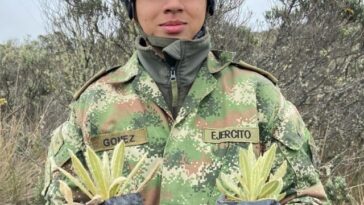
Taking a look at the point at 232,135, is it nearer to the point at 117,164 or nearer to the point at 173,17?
the point at 173,17

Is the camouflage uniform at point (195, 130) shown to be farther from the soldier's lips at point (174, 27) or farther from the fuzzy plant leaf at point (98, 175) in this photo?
the fuzzy plant leaf at point (98, 175)

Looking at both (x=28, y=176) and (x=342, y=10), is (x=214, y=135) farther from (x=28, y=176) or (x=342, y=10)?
(x=342, y=10)

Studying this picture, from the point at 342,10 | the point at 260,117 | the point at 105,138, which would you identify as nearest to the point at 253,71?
the point at 260,117

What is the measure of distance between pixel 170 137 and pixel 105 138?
0.20 m

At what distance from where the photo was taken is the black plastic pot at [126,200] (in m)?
1.93

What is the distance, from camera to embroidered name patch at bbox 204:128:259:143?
7.83 ft

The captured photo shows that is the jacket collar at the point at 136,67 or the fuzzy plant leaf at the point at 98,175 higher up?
the jacket collar at the point at 136,67

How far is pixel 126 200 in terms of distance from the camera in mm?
1949

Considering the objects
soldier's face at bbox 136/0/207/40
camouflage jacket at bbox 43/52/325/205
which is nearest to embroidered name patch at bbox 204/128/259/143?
camouflage jacket at bbox 43/52/325/205

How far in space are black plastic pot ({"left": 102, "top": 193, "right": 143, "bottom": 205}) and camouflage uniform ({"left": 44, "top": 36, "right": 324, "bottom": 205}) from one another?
367 mm

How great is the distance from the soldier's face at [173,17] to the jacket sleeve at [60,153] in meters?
0.40

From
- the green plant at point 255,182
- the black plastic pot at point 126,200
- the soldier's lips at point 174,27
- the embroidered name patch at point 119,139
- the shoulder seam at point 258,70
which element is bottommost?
the black plastic pot at point 126,200

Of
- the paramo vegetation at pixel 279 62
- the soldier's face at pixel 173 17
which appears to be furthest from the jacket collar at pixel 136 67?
the paramo vegetation at pixel 279 62

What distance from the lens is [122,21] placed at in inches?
291
